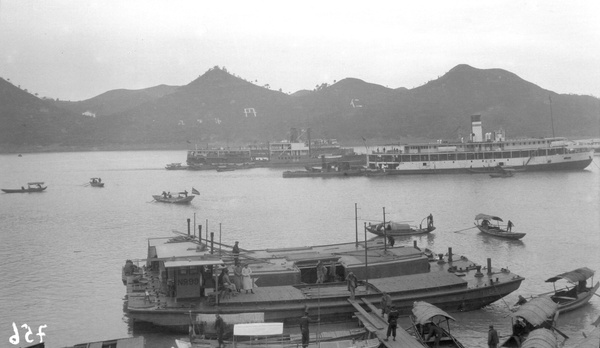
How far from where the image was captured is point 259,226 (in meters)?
53.2

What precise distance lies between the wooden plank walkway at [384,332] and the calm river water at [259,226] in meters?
4.01

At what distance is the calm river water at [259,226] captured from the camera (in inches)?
1072

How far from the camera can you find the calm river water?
27234 millimetres

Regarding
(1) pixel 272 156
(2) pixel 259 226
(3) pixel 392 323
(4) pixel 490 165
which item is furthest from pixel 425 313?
(1) pixel 272 156

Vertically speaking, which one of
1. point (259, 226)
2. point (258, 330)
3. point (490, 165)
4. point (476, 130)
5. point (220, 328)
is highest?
point (476, 130)

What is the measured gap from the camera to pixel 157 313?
22.2 m

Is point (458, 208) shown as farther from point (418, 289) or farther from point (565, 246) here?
point (418, 289)

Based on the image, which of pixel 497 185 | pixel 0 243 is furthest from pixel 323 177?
pixel 0 243

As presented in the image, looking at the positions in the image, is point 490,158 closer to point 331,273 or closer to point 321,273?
point 331,273

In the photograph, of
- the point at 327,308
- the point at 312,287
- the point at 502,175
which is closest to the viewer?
the point at 327,308

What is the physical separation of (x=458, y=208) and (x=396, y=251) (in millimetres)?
35773

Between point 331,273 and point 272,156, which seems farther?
point 272,156

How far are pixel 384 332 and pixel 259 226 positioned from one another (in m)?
34.0

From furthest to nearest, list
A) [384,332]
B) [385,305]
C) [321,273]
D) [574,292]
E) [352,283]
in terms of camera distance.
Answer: [574,292], [321,273], [352,283], [385,305], [384,332]
